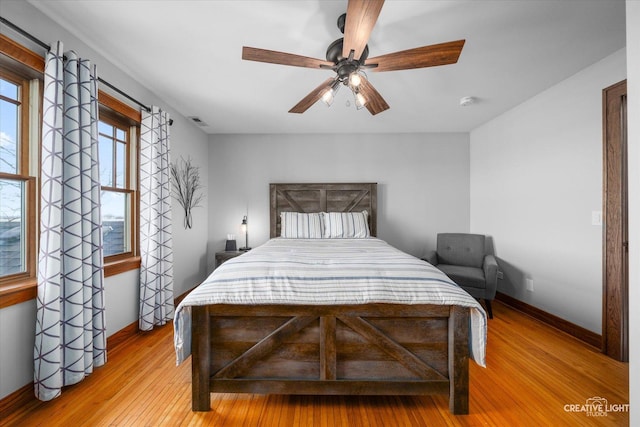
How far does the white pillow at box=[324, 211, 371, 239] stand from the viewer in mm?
3609

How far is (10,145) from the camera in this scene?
1657 mm

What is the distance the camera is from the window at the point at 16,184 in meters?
1.63

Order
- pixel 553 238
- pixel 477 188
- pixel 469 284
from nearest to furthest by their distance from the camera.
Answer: pixel 553 238, pixel 469 284, pixel 477 188

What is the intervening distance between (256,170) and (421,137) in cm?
264

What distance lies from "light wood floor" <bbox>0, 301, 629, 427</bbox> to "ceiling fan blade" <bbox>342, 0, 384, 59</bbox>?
83.9 inches

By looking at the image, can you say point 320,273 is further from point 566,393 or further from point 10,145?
point 10,145

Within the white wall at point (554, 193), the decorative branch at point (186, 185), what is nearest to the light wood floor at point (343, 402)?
the white wall at point (554, 193)

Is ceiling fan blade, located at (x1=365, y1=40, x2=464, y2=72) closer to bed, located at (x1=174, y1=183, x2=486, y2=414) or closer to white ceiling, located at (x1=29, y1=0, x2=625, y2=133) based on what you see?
white ceiling, located at (x1=29, y1=0, x2=625, y2=133)

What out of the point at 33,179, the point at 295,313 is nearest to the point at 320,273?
the point at 295,313

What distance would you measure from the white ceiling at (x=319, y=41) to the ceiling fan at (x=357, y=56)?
295mm

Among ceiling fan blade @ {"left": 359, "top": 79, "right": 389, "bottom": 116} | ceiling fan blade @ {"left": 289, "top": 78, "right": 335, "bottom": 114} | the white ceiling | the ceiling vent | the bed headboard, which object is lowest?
the bed headboard

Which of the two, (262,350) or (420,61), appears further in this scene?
(420,61)

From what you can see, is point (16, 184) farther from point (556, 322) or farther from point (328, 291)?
point (556, 322)

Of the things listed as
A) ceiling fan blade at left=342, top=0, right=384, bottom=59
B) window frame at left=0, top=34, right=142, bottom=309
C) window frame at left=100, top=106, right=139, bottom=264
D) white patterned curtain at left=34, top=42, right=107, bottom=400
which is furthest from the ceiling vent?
ceiling fan blade at left=342, top=0, right=384, bottom=59
